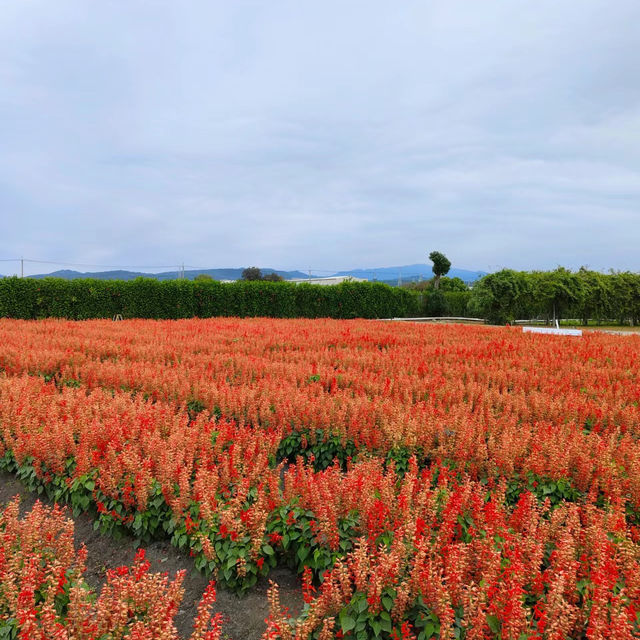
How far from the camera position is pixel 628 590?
2520 mm

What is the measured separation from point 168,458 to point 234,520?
0.91 meters

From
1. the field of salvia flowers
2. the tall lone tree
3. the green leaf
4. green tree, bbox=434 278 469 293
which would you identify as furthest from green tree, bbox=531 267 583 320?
the green leaf

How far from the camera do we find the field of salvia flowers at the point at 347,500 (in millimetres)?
2473

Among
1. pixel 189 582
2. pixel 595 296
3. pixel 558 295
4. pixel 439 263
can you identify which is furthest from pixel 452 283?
pixel 189 582

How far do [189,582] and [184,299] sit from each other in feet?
68.8

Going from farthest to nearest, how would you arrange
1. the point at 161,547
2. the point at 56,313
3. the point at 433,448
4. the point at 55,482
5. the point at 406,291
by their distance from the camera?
the point at 406,291, the point at 56,313, the point at 433,448, the point at 55,482, the point at 161,547

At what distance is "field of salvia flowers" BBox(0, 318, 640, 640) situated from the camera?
247 centimetres

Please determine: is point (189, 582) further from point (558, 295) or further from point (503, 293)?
point (558, 295)

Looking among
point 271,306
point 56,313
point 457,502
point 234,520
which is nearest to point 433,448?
point 457,502

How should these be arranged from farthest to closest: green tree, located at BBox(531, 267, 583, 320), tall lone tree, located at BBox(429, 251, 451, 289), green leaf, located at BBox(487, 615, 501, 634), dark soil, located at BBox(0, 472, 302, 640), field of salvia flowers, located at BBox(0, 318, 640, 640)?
1. tall lone tree, located at BBox(429, 251, 451, 289)
2. green tree, located at BBox(531, 267, 583, 320)
3. dark soil, located at BBox(0, 472, 302, 640)
4. field of salvia flowers, located at BBox(0, 318, 640, 640)
5. green leaf, located at BBox(487, 615, 501, 634)

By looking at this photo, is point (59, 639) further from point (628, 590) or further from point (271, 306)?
point (271, 306)

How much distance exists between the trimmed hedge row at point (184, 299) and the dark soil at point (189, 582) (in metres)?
18.5

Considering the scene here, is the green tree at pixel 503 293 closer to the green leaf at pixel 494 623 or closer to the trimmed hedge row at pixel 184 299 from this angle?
the trimmed hedge row at pixel 184 299

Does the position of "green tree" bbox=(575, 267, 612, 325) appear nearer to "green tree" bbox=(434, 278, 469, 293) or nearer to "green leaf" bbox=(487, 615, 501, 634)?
"green tree" bbox=(434, 278, 469, 293)
